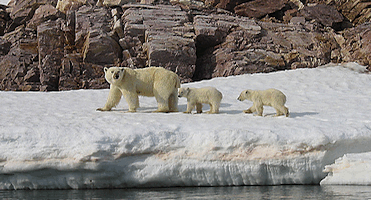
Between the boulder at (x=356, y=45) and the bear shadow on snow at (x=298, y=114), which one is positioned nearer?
the bear shadow on snow at (x=298, y=114)

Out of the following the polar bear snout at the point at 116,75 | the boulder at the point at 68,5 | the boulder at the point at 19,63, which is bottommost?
the boulder at the point at 19,63

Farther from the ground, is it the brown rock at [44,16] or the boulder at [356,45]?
the brown rock at [44,16]

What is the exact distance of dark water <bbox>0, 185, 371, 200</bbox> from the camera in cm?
526

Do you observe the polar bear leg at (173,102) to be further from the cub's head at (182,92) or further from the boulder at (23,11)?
the boulder at (23,11)

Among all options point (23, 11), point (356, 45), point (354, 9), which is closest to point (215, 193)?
point (356, 45)

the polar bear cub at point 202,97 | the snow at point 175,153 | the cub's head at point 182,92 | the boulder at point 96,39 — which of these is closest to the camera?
the snow at point 175,153

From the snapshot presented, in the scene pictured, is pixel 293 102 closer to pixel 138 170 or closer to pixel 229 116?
pixel 229 116

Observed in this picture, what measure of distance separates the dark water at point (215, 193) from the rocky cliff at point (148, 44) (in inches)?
608

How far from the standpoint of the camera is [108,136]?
21.8 ft

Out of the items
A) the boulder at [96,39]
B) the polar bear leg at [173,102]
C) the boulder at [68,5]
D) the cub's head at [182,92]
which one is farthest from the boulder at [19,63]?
the cub's head at [182,92]

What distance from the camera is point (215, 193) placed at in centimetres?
563

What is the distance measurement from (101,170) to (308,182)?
11.7 ft

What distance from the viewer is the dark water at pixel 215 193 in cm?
526

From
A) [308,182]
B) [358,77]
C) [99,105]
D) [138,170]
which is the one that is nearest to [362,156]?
[308,182]
